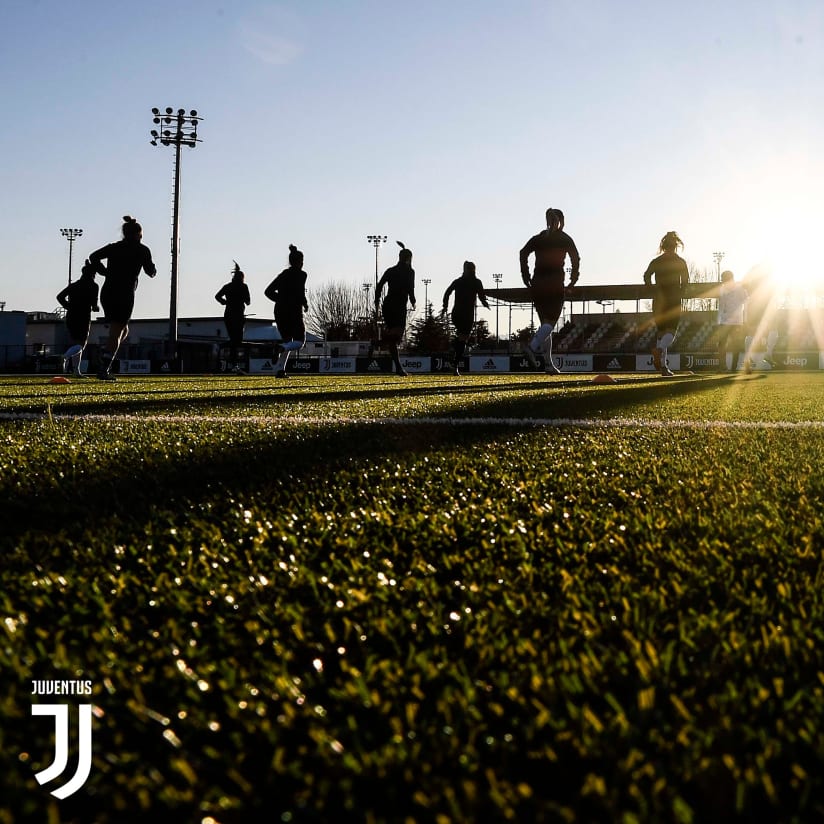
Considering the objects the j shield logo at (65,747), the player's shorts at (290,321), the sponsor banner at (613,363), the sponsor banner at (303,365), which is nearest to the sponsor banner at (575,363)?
the sponsor banner at (613,363)

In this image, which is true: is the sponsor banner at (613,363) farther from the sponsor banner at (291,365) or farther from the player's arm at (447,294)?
the player's arm at (447,294)

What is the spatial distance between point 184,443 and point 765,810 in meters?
3.21

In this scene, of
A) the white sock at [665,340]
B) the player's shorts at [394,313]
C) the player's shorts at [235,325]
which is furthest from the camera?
the player's shorts at [235,325]

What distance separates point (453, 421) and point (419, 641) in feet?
12.4

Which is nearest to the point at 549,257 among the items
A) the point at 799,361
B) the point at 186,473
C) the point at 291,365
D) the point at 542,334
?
the point at 542,334

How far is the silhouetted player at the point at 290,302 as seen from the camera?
16.2 m

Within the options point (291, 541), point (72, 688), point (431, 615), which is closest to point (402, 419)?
point (291, 541)

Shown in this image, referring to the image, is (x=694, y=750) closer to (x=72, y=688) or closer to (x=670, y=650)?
(x=670, y=650)

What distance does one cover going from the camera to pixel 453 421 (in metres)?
5.04

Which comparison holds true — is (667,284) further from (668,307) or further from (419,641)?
(419,641)

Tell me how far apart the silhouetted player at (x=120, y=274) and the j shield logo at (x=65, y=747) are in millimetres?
13113

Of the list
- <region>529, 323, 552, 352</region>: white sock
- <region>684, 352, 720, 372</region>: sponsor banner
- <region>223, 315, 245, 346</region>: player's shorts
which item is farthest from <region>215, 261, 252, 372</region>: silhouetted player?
<region>684, 352, 720, 372</region>: sponsor banner

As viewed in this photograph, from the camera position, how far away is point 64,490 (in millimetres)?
2551

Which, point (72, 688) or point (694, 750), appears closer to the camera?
point (694, 750)
